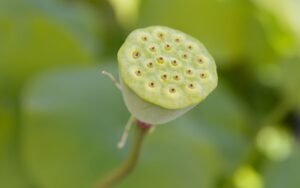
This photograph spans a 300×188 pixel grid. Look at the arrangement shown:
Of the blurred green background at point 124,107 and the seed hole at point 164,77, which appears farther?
the blurred green background at point 124,107

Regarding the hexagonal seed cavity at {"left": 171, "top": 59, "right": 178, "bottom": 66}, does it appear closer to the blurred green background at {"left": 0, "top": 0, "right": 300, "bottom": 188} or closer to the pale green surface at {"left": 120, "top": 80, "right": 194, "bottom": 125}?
the pale green surface at {"left": 120, "top": 80, "right": 194, "bottom": 125}

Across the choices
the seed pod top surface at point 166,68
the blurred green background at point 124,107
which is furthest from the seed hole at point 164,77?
the blurred green background at point 124,107

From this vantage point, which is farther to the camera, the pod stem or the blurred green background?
the blurred green background

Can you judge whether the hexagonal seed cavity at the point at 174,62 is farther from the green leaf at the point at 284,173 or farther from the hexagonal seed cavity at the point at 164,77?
the green leaf at the point at 284,173

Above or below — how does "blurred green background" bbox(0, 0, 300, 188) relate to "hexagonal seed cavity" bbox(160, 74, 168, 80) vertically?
below

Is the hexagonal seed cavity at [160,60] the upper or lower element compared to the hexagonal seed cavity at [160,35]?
lower

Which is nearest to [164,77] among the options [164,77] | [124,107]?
[164,77]

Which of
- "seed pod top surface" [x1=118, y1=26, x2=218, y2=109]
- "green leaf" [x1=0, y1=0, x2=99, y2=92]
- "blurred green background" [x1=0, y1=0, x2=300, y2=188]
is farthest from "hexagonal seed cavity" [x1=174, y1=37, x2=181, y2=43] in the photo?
"green leaf" [x1=0, y1=0, x2=99, y2=92]
